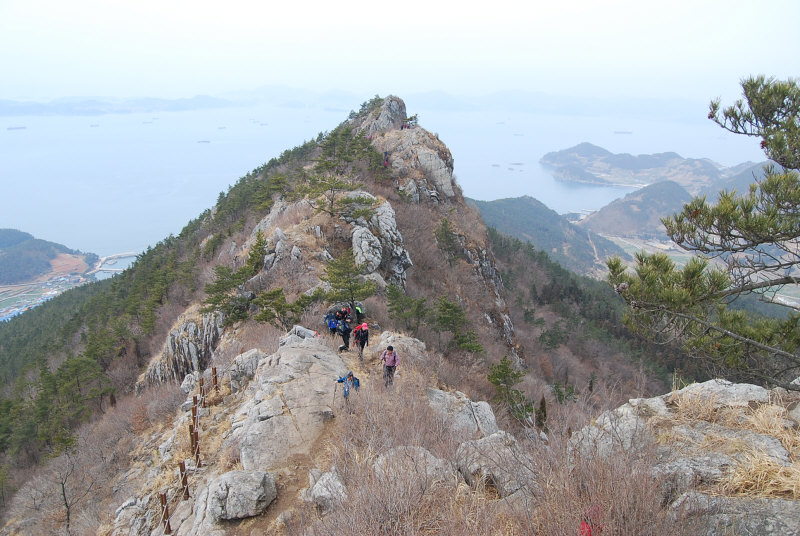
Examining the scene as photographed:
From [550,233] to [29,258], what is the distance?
168 meters

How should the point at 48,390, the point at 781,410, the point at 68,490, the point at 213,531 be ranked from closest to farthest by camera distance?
1. the point at 781,410
2. the point at 213,531
3. the point at 68,490
4. the point at 48,390

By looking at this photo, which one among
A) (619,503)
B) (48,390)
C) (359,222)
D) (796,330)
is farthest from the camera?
(48,390)

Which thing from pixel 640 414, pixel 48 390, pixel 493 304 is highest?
pixel 640 414

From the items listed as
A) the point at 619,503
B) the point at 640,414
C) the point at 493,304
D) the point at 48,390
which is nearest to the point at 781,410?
the point at 640,414

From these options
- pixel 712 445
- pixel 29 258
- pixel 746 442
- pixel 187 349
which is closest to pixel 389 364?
pixel 712 445

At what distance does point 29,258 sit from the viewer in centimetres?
12756

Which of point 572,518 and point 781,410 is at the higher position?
point 572,518

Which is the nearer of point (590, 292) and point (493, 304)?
point (493, 304)

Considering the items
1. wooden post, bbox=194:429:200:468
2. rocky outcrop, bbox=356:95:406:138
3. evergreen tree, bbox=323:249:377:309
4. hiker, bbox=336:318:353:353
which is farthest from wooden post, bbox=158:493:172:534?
rocky outcrop, bbox=356:95:406:138

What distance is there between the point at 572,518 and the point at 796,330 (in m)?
6.39

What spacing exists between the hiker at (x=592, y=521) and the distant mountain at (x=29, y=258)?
15328cm

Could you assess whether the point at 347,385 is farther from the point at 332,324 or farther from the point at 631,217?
the point at 631,217

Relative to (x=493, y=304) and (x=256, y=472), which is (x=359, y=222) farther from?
(x=256, y=472)

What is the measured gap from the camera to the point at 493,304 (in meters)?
32.0
